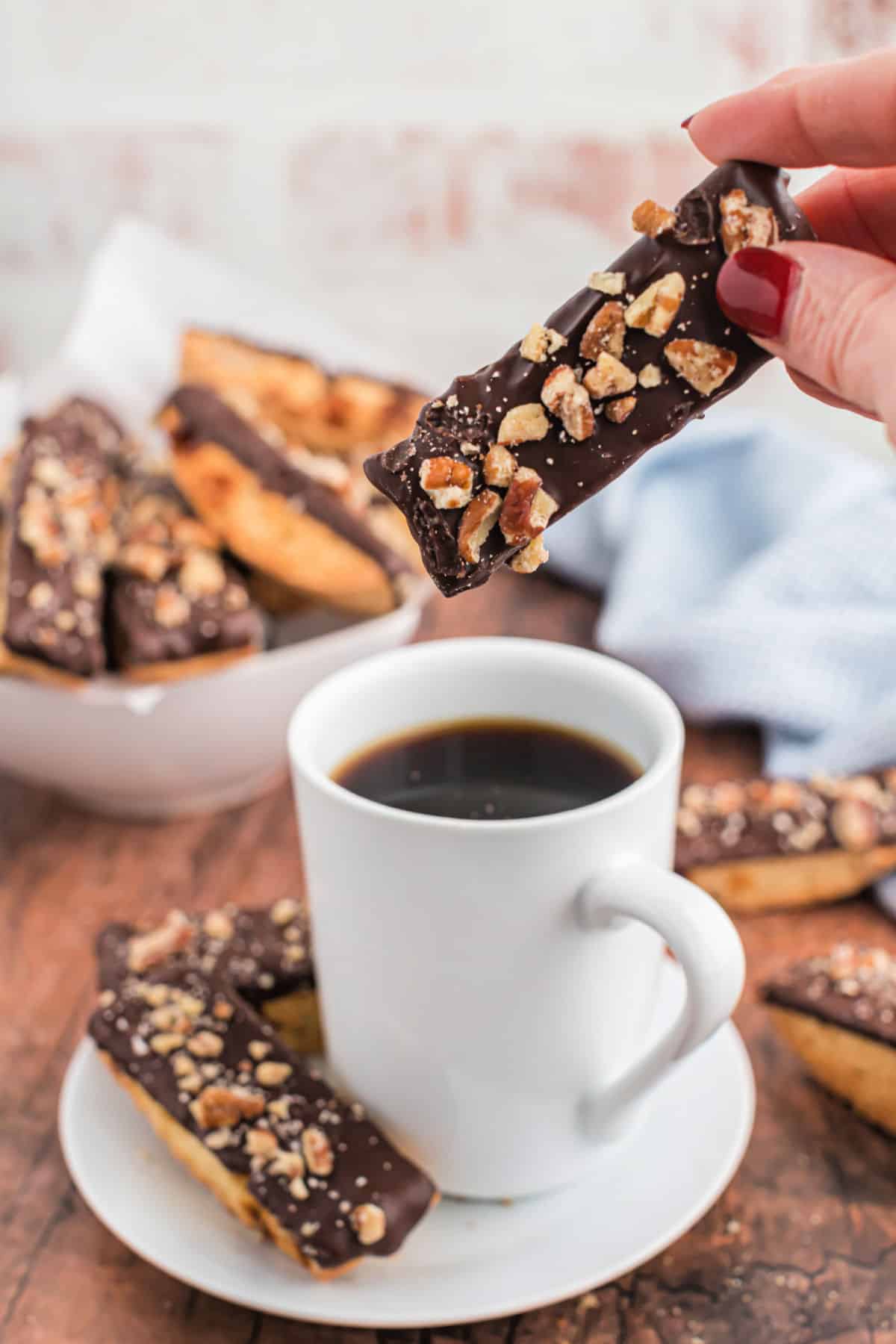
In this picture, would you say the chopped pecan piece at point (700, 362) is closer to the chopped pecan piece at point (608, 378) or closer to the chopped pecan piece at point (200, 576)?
the chopped pecan piece at point (608, 378)

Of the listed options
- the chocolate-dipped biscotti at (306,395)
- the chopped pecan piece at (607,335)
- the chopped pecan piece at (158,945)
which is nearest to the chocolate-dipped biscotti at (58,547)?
the chocolate-dipped biscotti at (306,395)

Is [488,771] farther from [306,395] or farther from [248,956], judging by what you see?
[306,395]

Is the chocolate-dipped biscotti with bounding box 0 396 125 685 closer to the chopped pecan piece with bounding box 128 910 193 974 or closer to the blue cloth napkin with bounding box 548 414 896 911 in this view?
the chopped pecan piece with bounding box 128 910 193 974

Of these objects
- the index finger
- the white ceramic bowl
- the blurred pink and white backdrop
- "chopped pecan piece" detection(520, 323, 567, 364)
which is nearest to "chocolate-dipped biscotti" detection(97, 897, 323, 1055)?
the white ceramic bowl

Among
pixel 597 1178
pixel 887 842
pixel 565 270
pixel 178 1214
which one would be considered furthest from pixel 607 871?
pixel 565 270

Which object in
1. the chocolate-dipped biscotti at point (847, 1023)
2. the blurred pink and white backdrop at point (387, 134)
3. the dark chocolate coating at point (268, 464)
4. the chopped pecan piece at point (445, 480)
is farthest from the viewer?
the blurred pink and white backdrop at point (387, 134)

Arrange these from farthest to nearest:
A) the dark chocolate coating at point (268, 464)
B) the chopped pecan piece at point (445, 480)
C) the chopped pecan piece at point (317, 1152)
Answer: the dark chocolate coating at point (268, 464) → the chopped pecan piece at point (317, 1152) → the chopped pecan piece at point (445, 480)

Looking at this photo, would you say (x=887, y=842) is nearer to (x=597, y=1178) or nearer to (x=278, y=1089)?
(x=597, y=1178)
